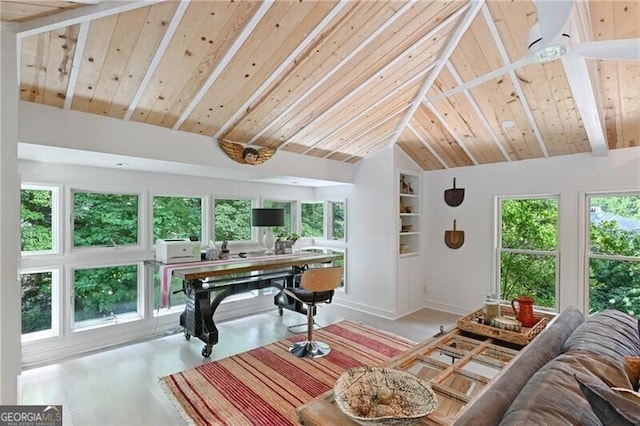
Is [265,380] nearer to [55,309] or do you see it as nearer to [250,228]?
[55,309]

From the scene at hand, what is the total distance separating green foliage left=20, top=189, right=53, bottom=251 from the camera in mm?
3111

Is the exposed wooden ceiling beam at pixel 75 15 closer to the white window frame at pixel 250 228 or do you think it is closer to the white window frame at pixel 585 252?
the white window frame at pixel 250 228

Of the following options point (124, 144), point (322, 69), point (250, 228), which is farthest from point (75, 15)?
point (250, 228)

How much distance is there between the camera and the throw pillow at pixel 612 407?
2.73 feet

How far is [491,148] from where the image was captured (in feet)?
13.2

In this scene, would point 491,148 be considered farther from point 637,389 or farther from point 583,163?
point 637,389

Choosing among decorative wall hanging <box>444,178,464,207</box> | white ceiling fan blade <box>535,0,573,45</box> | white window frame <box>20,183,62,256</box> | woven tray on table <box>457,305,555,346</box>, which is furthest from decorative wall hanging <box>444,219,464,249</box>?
white window frame <box>20,183,62,256</box>

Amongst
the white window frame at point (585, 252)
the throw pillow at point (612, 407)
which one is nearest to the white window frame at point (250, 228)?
the throw pillow at point (612, 407)

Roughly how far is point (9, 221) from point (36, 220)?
2.12 meters

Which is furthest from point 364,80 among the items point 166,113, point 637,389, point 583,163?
point 583,163

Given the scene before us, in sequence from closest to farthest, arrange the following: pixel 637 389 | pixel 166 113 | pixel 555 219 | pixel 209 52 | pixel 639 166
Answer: pixel 637 389 → pixel 209 52 → pixel 166 113 → pixel 639 166 → pixel 555 219

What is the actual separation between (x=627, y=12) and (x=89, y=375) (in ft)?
16.5

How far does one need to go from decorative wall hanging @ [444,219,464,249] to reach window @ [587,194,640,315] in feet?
4.74

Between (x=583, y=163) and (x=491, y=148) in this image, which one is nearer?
(x=583, y=163)
